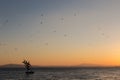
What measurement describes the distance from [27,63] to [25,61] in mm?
1223

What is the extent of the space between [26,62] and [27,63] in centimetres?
62

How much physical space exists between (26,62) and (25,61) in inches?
24.0

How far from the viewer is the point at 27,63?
140m

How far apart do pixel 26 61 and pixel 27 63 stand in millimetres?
971

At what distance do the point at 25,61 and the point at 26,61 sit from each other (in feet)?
1.56

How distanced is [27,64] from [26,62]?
1.16 m

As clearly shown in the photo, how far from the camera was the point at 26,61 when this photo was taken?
461 feet

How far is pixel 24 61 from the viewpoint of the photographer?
140m

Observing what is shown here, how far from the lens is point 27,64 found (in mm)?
140875

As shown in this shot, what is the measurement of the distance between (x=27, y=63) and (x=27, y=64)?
687 mm

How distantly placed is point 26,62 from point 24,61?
96cm

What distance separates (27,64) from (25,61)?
1.68 m
